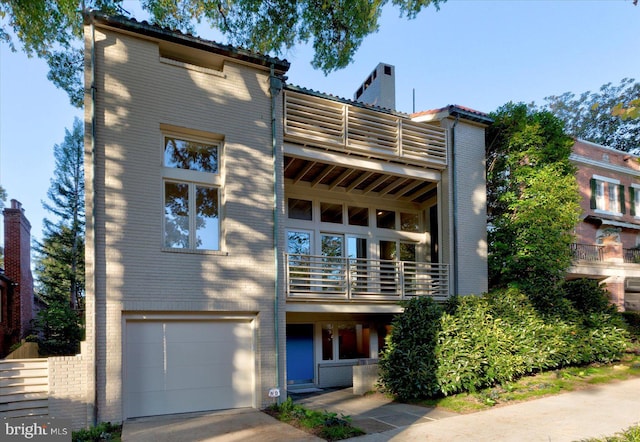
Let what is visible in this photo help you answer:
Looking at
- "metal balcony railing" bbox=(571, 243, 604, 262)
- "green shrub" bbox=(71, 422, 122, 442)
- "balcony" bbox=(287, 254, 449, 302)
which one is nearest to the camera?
"green shrub" bbox=(71, 422, 122, 442)

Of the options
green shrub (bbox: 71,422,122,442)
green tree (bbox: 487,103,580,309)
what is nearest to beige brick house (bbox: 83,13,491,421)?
green shrub (bbox: 71,422,122,442)

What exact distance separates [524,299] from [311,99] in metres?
8.07

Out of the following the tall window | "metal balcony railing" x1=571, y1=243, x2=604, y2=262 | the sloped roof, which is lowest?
"metal balcony railing" x1=571, y1=243, x2=604, y2=262

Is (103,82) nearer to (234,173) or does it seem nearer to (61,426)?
(234,173)

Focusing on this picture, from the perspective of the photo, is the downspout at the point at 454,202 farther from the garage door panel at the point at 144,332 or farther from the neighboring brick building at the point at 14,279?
the neighboring brick building at the point at 14,279

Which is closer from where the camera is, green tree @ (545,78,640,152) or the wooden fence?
the wooden fence

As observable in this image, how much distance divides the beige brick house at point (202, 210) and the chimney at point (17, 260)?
9.70m

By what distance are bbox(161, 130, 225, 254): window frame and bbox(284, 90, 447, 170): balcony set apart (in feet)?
6.74

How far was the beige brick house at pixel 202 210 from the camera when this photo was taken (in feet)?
28.0

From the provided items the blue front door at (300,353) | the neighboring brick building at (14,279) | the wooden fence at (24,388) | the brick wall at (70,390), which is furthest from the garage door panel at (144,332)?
the neighboring brick building at (14,279)

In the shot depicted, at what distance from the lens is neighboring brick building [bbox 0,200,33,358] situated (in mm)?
14992

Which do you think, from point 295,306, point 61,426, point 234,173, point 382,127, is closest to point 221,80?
point 234,173

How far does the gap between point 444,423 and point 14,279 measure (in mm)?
15744

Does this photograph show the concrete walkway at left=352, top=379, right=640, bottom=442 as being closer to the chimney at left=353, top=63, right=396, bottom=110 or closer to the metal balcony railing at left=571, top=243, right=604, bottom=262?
the chimney at left=353, top=63, right=396, bottom=110
